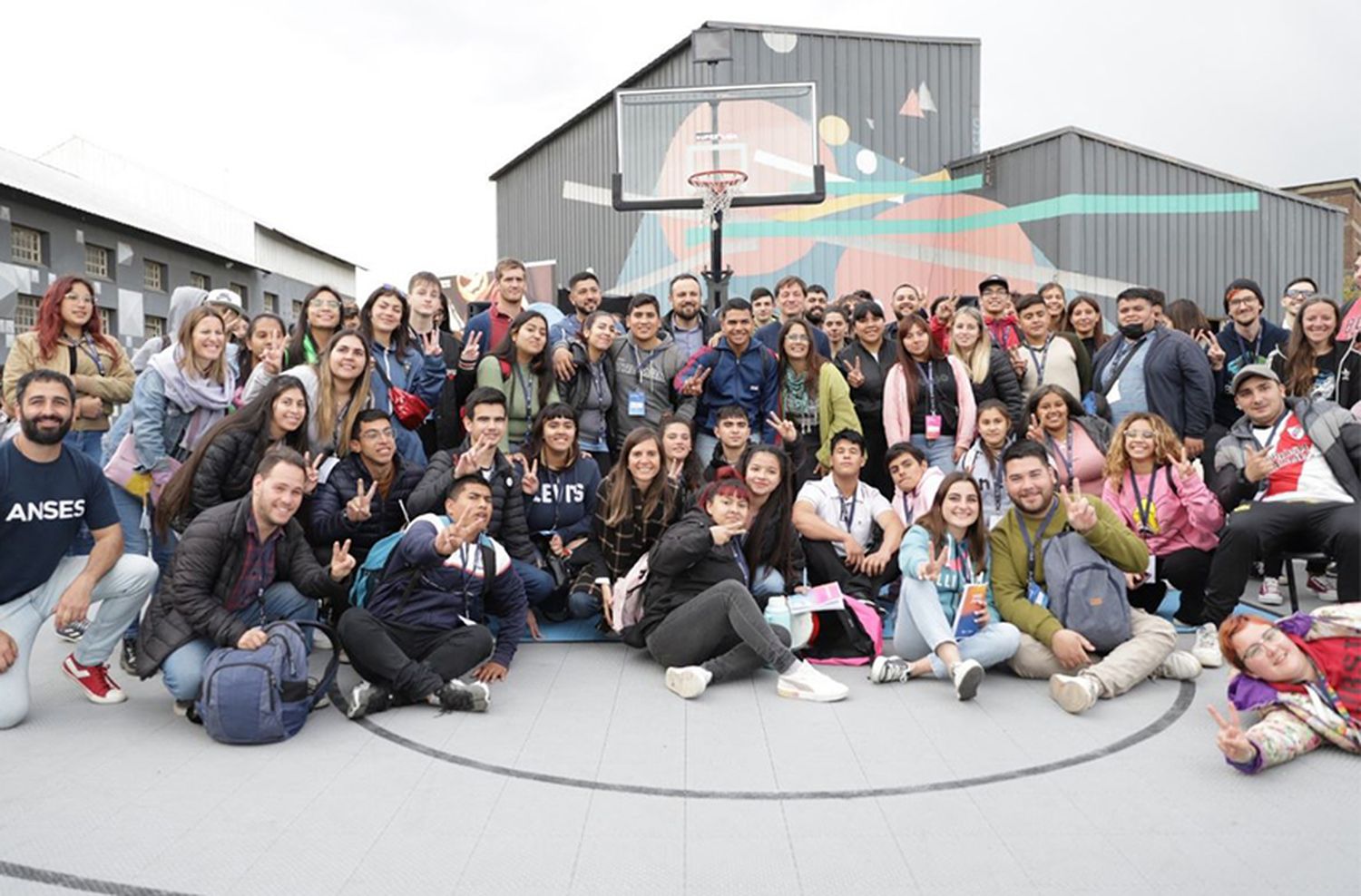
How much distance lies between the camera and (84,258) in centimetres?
2091

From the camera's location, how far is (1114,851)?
2.77 meters

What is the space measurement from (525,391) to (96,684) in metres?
2.68

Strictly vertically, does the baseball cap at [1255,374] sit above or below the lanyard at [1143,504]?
above

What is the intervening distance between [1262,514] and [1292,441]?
50 centimetres

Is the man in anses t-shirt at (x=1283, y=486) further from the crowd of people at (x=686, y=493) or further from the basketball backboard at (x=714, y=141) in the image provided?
the basketball backboard at (x=714, y=141)

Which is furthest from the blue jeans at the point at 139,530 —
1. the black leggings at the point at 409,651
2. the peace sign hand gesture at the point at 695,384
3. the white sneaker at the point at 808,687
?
the white sneaker at the point at 808,687

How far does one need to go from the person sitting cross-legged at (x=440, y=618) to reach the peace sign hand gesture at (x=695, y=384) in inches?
71.1

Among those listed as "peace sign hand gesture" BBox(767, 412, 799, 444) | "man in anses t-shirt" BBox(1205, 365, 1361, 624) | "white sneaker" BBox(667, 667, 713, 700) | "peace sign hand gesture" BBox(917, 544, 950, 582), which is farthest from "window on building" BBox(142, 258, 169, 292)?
"man in anses t-shirt" BBox(1205, 365, 1361, 624)

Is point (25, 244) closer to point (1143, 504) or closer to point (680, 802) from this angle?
point (680, 802)

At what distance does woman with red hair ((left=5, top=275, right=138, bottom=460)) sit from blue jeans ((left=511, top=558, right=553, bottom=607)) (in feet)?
8.72

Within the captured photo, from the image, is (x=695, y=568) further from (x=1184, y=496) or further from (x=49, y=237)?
(x=49, y=237)

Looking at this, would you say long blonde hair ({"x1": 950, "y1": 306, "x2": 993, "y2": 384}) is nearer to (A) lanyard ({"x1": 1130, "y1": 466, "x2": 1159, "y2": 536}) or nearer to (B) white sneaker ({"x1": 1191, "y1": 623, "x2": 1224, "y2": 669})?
(A) lanyard ({"x1": 1130, "y1": 466, "x2": 1159, "y2": 536})

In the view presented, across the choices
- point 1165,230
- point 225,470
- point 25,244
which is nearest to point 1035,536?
point 225,470

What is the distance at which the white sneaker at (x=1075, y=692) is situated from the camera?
155 inches
